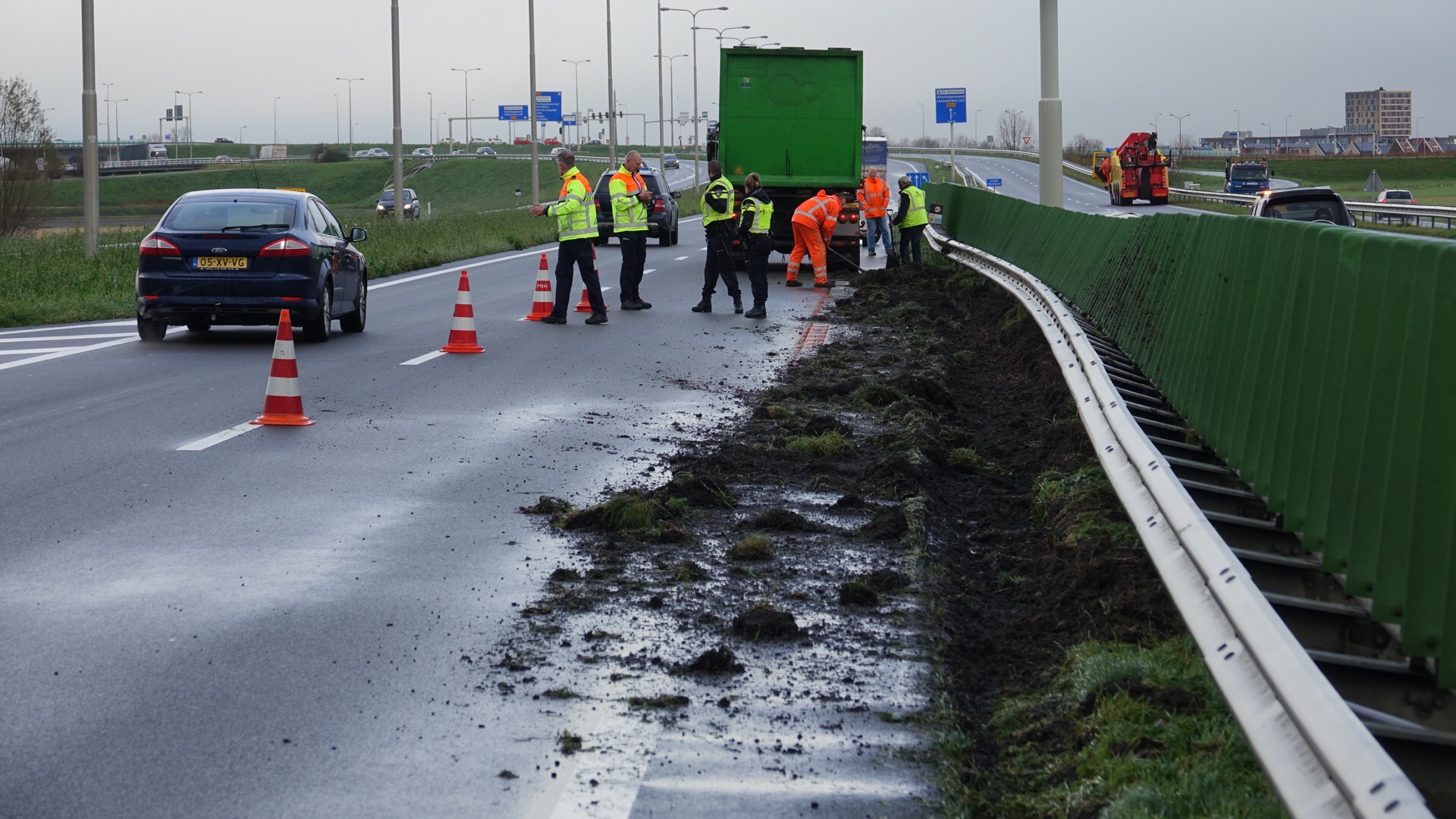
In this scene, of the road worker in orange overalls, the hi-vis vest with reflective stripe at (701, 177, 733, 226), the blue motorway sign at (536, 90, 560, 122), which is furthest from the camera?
the blue motorway sign at (536, 90, 560, 122)

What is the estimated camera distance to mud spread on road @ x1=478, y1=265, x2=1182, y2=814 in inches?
213

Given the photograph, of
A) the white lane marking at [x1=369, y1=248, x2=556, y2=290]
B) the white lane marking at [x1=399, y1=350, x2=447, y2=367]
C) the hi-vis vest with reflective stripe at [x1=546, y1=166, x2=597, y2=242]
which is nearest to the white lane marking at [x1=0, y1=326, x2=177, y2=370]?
the white lane marking at [x1=399, y1=350, x2=447, y2=367]

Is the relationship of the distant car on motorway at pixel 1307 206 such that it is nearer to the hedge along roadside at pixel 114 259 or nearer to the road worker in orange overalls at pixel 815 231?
the road worker in orange overalls at pixel 815 231

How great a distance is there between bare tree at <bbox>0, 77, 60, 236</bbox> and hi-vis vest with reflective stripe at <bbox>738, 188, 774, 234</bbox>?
4518 cm

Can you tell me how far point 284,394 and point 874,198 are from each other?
2382 cm

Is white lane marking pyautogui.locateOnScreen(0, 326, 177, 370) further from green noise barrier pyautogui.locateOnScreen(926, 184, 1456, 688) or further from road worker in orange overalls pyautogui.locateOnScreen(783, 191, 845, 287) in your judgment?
road worker in orange overalls pyautogui.locateOnScreen(783, 191, 845, 287)

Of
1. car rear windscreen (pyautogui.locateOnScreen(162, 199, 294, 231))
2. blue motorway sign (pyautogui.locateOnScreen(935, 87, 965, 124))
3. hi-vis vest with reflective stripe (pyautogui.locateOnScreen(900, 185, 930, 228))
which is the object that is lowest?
car rear windscreen (pyautogui.locateOnScreen(162, 199, 294, 231))

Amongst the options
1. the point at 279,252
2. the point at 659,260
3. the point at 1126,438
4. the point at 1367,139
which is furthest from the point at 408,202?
the point at 1367,139

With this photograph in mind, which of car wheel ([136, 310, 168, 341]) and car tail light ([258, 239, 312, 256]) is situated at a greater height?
car tail light ([258, 239, 312, 256])

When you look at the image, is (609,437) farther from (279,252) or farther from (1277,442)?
(279,252)

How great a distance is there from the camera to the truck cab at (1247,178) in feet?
246

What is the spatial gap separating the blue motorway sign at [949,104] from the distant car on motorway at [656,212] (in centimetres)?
2798

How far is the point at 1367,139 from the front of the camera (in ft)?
435

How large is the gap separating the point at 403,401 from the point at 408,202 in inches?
2301
